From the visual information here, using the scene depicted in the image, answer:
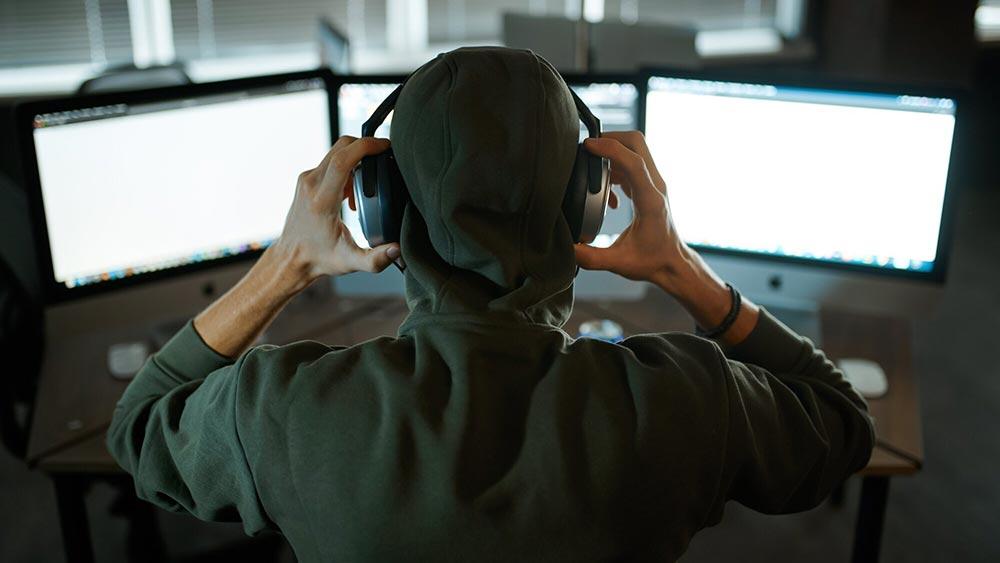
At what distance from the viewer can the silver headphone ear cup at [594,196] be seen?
1.06 m

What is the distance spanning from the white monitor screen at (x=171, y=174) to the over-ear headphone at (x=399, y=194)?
779mm

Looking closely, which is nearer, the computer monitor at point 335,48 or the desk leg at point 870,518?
the desk leg at point 870,518

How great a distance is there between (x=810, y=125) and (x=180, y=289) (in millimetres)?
1109

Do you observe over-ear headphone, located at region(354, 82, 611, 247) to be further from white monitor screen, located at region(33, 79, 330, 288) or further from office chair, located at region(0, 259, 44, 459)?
office chair, located at region(0, 259, 44, 459)

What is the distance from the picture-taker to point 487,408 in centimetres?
94

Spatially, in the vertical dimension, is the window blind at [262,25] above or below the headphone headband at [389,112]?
below

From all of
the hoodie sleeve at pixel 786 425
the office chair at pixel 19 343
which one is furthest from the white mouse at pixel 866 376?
the office chair at pixel 19 343

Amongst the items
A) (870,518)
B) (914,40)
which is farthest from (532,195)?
(914,40)

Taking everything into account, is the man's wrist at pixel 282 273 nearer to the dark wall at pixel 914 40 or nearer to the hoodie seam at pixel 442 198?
the hoodie seam at pixel 442 198

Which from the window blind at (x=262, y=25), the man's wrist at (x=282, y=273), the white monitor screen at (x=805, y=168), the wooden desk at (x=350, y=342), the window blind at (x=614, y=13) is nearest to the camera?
the man's wrist at (x=282, y=273)

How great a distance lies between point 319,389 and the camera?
0.96 metres

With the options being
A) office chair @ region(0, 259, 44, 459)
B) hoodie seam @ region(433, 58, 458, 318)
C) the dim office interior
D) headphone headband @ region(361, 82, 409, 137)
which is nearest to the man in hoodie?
hoodie seam @ region(433, 58, 458, 318)

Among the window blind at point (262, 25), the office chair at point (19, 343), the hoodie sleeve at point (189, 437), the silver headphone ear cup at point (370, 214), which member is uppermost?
the silver headphone ear cup at point (370, 214)

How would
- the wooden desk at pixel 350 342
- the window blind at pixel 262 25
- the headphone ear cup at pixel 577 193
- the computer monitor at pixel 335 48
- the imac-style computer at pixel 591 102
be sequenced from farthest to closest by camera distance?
the window blind at pixel 262 25, the computer monitor at pixel 335 48, the imac-style computer at pixel 591 102, the wooden desk at pixel 350 342, the headphone ear cup at pixel 577 193
